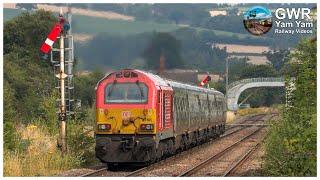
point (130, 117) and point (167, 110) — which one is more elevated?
point (167, 110)

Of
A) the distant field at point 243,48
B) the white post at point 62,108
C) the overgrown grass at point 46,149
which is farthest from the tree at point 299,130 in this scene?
the distant field at point 243,48

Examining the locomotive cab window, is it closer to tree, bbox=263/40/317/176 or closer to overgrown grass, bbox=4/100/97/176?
overgrown grass, bbox=4/100/97/176

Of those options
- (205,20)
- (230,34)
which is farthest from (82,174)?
(230,34)

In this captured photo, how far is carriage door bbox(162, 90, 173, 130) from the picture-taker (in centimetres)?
2144

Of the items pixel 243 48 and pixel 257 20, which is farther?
pixel 243 48

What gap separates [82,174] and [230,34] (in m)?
22.5

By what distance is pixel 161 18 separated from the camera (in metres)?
28.2

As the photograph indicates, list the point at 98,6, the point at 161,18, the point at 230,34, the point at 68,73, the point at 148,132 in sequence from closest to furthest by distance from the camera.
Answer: the point at 148,132
the point at 68,73
the point at 98,6
the point at 161,18
the point at 230,34

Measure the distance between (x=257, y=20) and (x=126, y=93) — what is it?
4.25 metres

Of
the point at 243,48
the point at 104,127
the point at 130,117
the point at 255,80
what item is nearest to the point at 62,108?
the point at 104,127

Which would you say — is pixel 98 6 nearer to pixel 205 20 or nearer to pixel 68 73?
pixel 68 73

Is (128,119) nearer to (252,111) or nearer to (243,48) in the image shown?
(243,48)

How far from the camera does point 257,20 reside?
1967 centimetres

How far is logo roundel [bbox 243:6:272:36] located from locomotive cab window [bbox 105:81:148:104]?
3489mm
